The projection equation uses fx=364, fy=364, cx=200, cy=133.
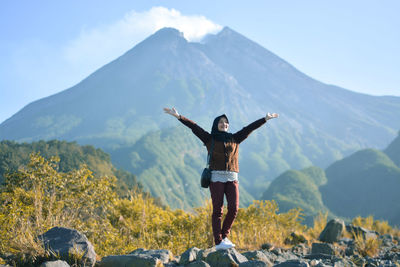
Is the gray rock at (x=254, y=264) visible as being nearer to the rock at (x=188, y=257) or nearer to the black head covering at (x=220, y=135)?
the rock at (x=188, y=257)

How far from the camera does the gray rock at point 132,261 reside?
12.5 feet

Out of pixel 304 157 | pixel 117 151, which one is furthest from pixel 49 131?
pixel 304 157

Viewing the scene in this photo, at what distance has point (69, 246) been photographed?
3973 mm

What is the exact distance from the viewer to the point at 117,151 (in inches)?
5074

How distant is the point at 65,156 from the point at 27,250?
3059 centimetres

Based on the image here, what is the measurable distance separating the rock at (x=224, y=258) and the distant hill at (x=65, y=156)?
2306cm

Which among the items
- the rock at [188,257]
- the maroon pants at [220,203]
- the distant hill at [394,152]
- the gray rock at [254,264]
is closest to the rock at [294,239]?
the maroon pants at [220,203]

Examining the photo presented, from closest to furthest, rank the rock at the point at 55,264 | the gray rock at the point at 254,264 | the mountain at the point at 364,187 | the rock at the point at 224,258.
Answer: the rock at the point at 55,264 < the gray rock at the point at 254,264 < the rock at the point at 224,258 < the mountain at the point at 364,187

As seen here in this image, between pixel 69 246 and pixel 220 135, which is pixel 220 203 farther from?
pixel 69 246

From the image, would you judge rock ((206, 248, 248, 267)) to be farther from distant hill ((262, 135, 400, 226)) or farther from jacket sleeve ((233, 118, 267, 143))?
distant hill ((262, 135, 400, 226))

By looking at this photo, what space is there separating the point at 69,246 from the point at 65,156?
30.8m

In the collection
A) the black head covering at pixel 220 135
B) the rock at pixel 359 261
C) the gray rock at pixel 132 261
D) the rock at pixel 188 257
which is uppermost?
the black head covering at pixel 220 135

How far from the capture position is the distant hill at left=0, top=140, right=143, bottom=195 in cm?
2789

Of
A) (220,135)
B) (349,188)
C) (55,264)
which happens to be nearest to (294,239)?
(220,135)
